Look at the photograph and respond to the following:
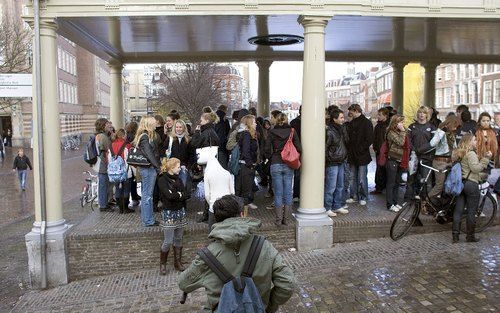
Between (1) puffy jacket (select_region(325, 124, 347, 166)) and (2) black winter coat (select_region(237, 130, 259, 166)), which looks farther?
(1) puffy jacket (select_region(325, 124, 347, 166))

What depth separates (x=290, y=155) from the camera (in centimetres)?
707

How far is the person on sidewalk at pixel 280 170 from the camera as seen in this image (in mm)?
7180

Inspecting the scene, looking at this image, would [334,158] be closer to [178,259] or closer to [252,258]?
[178,259]

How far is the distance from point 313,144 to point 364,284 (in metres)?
2.44

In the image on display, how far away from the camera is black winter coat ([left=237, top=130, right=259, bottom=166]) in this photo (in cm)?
733

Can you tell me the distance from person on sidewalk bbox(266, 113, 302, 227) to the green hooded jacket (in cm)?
421

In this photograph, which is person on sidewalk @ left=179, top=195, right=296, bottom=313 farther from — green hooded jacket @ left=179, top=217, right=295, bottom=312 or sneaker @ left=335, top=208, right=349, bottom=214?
sneaker @ left=335, top=208, right=349, bottom=214

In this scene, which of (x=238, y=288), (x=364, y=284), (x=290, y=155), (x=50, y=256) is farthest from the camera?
(x=290, y=155)

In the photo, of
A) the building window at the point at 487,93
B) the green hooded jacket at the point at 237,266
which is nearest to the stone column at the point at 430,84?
the green hooded jacket at the point at 237,266

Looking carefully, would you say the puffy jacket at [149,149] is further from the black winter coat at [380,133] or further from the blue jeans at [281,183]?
the black winter coat at [380,133]

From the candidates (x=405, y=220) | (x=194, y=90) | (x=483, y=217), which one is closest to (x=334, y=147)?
(x=405, y=220)

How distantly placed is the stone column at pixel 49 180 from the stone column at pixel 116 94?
186 inches

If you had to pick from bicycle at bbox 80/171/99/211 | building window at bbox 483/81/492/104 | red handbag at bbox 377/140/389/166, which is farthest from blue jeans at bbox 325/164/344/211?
building window at bbox 483/81/492/104

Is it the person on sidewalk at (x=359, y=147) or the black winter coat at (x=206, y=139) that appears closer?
the black winter coat at (x=206, y=139)
